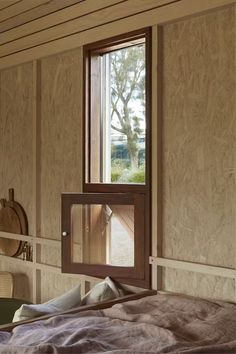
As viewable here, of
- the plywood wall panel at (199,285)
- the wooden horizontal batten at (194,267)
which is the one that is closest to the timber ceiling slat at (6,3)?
the wooden horizontal batten at (194,267)

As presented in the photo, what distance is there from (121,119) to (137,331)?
1622 millimetres

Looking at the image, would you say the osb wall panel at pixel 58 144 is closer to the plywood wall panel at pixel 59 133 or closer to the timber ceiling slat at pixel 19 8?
the plywood wall panel at pixel 59 133

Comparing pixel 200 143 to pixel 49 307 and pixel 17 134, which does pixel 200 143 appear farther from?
pixel 17 134

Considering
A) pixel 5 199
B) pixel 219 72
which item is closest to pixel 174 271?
pixel 219 72

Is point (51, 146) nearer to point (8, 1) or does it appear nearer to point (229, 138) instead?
point (8, 1)

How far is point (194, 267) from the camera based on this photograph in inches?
114

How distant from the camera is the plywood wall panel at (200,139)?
→ 279 cm

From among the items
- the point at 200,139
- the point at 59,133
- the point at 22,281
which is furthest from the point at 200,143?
the point at 22,281

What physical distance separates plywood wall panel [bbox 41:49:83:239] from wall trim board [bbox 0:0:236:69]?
0.08 metres

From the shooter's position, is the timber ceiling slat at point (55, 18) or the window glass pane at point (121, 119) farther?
the timber ceiling slat at point (55, 18)

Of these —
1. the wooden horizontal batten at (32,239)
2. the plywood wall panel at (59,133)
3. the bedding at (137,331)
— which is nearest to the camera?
the bedding at (137,331)

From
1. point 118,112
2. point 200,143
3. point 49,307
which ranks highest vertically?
point 118,112

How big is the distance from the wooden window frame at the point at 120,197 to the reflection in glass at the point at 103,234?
0.17 feet

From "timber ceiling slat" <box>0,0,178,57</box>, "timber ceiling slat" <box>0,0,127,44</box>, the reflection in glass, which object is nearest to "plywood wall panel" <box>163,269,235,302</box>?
the reflection in glass
